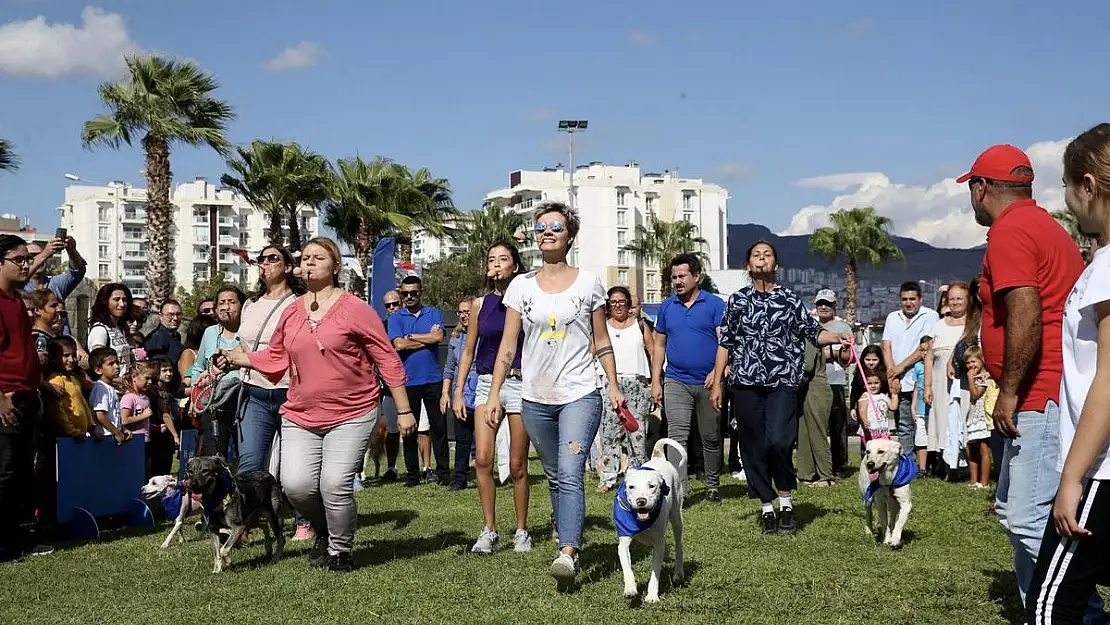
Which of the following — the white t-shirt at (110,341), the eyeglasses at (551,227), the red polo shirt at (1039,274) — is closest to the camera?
the red polo shirt at (1039,274)

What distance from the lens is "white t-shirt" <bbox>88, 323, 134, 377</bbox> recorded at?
12.1m

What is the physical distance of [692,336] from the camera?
441 inches

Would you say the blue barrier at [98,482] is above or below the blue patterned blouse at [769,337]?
below

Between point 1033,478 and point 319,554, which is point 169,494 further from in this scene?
point 1033,478

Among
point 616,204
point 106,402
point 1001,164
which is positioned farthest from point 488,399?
point 616,204

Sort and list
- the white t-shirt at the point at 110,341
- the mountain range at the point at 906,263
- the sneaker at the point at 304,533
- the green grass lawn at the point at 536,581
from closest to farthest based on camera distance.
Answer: the green grass lawn at the point at 536,581 → the sneaker at the point at 304,533 → the white t-shirt at the point at 110,341 → the mountain range at the point at 906,263

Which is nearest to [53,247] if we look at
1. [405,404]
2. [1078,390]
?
[405,404]

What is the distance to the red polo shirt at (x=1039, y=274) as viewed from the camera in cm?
468

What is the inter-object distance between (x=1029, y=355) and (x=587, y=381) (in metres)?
2.91

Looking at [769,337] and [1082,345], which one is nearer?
[1082,345]

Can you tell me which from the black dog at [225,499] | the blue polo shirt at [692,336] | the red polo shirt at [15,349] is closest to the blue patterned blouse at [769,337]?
the blue polo shirt at [692,336]

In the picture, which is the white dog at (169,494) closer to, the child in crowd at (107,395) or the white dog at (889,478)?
the child in crowd at (107,395)

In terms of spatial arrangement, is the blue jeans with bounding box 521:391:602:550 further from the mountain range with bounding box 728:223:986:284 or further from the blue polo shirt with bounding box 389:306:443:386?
the mountain range with bounding box 728:223:986:284

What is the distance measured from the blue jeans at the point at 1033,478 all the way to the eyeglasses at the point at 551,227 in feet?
10.4
